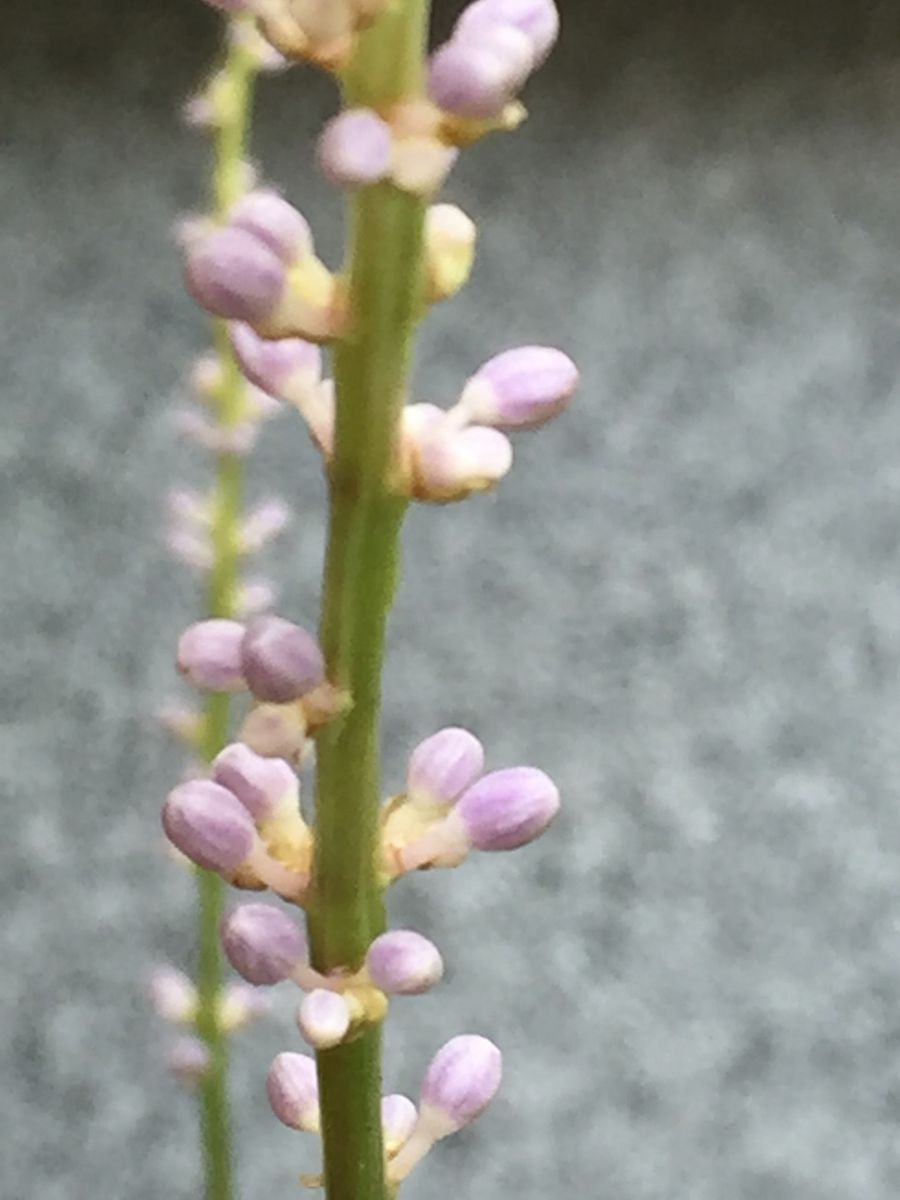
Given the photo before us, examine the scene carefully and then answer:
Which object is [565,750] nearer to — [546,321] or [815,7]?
[546,321]

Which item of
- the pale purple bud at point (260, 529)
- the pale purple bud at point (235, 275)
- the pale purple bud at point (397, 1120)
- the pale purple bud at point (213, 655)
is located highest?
the pale purple bud at point (260, 529)

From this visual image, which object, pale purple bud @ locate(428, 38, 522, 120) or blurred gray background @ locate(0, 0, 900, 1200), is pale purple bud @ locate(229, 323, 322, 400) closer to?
pale purple bud @ locate(428, 38, 522, 120)

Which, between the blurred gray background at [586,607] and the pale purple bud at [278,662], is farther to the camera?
the blurred gray background at [586,607]

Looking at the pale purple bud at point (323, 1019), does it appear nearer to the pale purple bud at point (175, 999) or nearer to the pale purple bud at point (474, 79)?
the pale purple bud at point (474, 79)

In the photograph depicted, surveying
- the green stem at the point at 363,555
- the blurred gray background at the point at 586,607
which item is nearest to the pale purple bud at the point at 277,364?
the green stem at the point at 363,555

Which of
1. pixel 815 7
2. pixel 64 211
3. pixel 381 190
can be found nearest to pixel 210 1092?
pixel 381 190

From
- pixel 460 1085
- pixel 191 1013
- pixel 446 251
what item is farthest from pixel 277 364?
pixel 191 1013
